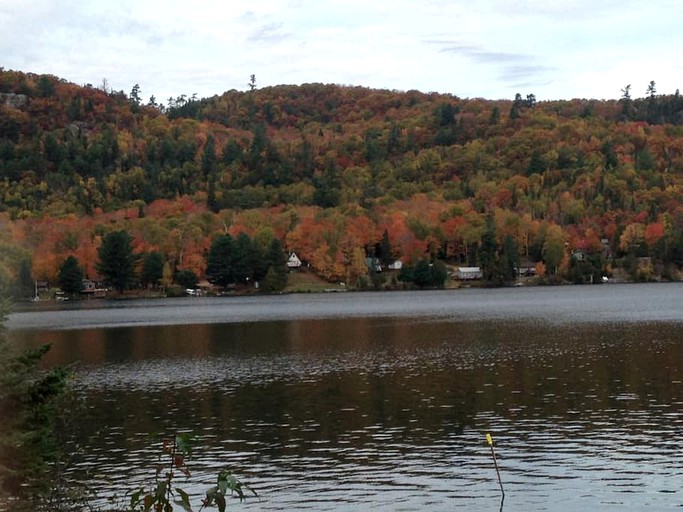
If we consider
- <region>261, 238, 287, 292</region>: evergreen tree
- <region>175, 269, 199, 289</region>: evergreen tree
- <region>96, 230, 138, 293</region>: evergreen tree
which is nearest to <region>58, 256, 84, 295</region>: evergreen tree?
<region>96, 230, 138, 293</region>: evergreen tree

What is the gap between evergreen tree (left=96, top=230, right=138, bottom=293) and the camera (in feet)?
513

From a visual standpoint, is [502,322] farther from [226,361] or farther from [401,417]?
[401,417]

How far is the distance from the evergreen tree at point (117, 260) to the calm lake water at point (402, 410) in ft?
240

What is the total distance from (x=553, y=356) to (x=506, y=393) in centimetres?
1495

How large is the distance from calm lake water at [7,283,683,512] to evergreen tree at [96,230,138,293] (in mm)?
73203

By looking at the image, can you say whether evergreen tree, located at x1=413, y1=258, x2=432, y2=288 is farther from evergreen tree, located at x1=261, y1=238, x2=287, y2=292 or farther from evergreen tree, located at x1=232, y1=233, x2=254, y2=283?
evergreen tree, located at x1=232, y1=233, x2=254, y2=283

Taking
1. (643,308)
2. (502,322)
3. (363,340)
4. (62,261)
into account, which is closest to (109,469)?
(363,340)

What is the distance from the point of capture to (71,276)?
156875 mm

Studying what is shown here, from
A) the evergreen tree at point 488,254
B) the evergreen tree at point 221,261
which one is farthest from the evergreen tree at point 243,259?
Answer: the evergreen tree at point 488,254

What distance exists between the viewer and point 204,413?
39812 mm

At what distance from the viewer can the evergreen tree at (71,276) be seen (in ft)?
511

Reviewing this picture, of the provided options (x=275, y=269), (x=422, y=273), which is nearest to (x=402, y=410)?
(x=275, y=269)

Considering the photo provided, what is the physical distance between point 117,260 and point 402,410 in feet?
417

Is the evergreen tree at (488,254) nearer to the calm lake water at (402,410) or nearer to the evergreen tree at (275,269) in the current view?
the evergreen tree at (275,269)
